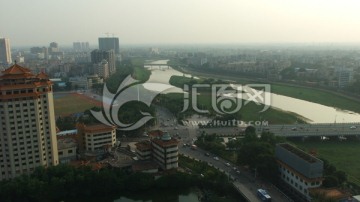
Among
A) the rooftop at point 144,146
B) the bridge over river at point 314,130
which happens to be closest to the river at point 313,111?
the bridge over river at point 314,130

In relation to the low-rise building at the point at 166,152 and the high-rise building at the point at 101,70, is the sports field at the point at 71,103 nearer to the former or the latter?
the high-rise building at the point at 101,70

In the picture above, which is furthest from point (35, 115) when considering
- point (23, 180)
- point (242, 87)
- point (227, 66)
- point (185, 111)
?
point (227, 66)

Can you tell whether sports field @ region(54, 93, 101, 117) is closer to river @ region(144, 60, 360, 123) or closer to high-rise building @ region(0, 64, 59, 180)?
high-rise building @ region(0, 64, 59, 180)

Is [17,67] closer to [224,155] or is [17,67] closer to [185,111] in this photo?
[224,155]

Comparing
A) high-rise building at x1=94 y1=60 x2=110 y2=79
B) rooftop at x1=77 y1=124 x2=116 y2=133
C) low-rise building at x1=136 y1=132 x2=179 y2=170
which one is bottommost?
low-rise building at x1=136 y1=132 x2=179 y2=170
